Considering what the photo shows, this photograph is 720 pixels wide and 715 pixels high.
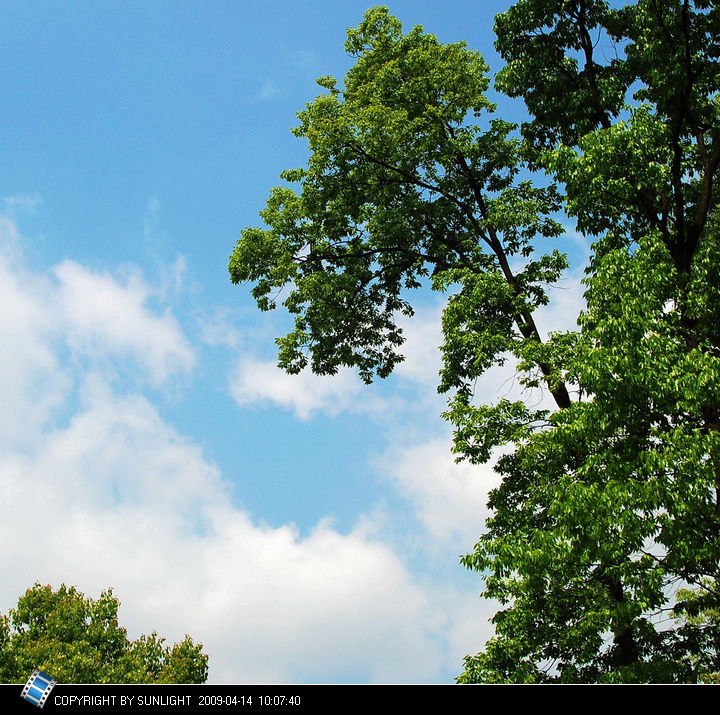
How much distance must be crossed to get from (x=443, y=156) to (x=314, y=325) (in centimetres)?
686

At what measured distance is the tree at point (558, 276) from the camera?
12.7 meters

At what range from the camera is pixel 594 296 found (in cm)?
1416
